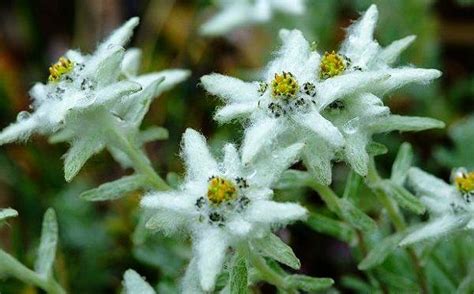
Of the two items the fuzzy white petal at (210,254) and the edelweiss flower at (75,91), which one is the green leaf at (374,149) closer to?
the fuzzy white petal at (210,254)

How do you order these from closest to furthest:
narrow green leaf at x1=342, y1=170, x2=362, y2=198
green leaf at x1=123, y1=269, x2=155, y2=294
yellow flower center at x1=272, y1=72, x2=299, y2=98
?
yellow flower center at x1=272, y1=72, x2=299, y2=98 → green leaf at x1=123, y1=269, x2=155, y2=294 → narrow green leaf at x1=342, y1=170, x2=362, y2=198

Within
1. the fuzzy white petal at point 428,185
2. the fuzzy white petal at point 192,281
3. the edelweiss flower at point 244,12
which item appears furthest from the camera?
the edelweiss flower at point 244,12

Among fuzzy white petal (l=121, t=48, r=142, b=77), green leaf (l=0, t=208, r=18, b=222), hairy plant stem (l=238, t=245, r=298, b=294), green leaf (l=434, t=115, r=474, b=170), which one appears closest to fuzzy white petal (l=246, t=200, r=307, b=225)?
hairy plant stem (l=238, t=245, r=298, b=294)

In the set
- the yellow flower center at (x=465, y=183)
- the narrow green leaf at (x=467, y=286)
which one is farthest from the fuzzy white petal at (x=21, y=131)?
the narrow green leaf at (x=467, y=286)

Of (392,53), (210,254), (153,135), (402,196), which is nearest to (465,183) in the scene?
A: (402,196)

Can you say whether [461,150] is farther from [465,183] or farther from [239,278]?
[239,278]

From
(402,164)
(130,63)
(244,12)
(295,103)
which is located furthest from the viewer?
(244,12)

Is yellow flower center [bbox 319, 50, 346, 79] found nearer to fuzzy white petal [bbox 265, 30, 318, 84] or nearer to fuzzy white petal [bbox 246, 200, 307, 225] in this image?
fuzzy white petal [bbox 265, 30, 318, 84]
